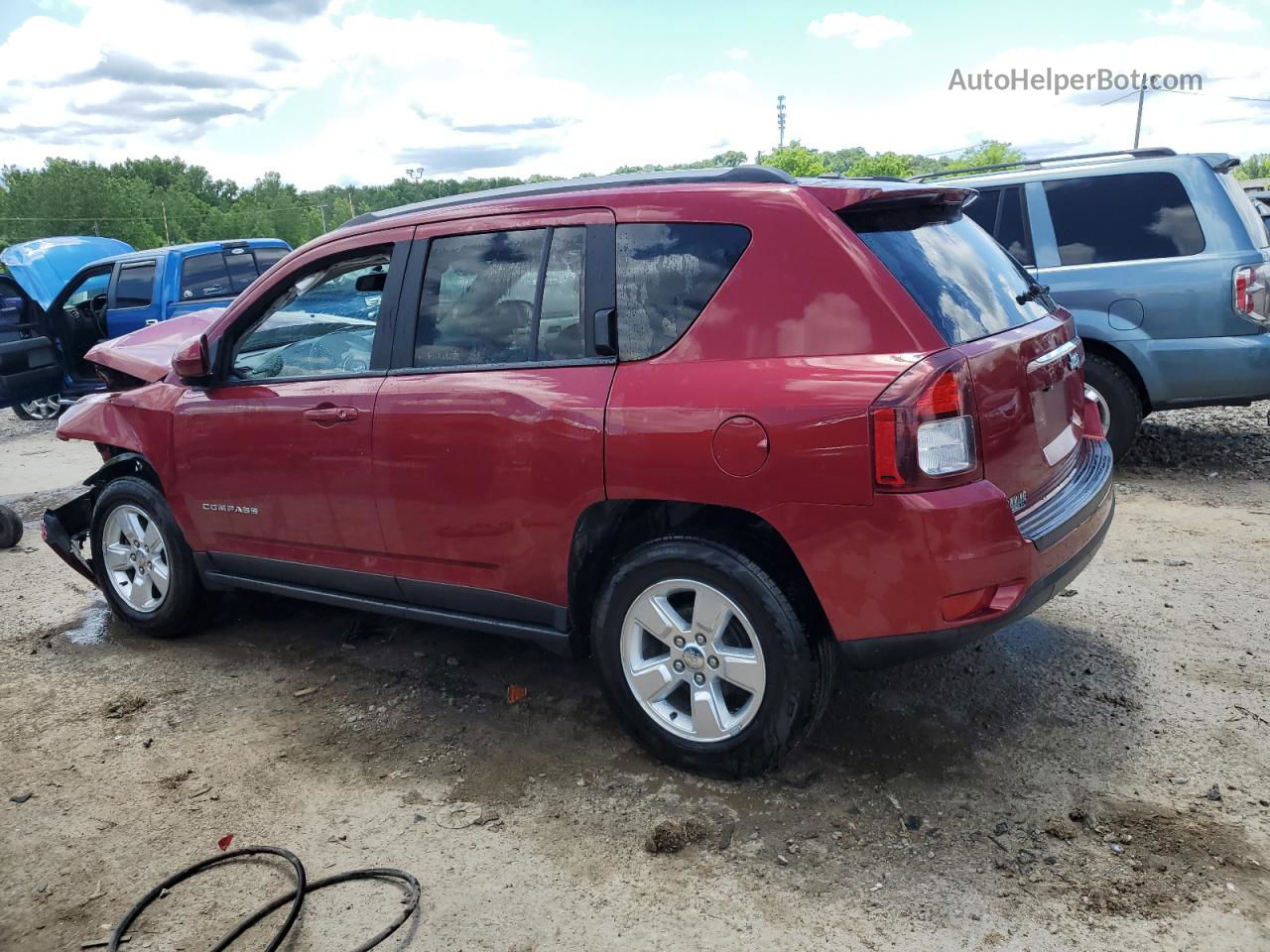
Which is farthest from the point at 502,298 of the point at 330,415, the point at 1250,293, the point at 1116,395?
the point at 1250,293

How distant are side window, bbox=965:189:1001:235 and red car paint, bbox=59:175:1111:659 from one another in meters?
3.64

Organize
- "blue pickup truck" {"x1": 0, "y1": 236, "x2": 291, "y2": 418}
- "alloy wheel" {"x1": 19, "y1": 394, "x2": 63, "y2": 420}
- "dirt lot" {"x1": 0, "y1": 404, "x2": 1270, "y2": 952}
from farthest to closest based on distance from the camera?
"alloy wheel" {"x1": 19, "y1": 394, "x2": 63, "y2": 420} < "blue pickup truck" {"x1": 0, "y1": 236, "x2": 291, "y2": 418} < "dirt lot" {"x1": 0, "y1": 404, "x2": 1270, "y2": 952}

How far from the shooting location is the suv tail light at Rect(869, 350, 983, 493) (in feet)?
9.10

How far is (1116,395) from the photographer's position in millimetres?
6559

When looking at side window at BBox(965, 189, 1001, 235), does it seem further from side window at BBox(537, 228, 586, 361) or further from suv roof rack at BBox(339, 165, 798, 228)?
side window at BBox(537, 228, 586, 361)

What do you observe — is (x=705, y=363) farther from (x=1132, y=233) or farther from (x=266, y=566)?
(x=1132, y=233)

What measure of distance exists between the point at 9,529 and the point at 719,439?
19.1 feet

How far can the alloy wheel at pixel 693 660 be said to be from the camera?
3139 mm

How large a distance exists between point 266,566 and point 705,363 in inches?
91.9

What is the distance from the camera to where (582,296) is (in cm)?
340

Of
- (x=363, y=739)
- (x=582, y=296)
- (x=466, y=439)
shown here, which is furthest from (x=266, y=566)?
(x=582, y=296)

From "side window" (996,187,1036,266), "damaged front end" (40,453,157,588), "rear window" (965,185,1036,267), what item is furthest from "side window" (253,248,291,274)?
"side window" (996,187,1036,266)

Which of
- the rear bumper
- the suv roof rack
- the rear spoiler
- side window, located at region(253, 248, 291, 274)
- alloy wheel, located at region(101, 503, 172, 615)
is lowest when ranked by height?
alloy wheel, located at region(101, 503, 172, 615)

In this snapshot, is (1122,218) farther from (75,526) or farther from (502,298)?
(75,526)
